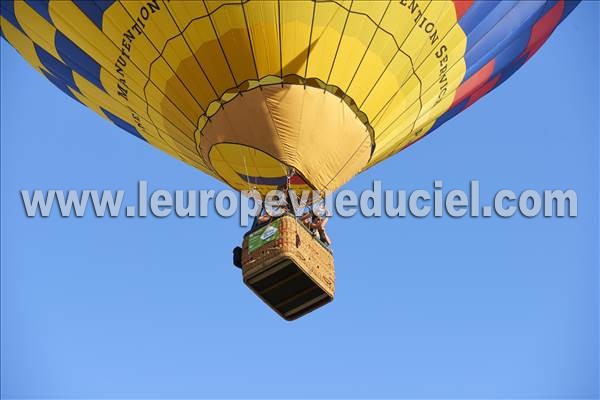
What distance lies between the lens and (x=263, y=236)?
346 inches

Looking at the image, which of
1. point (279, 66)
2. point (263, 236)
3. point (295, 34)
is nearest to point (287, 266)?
point (263, 236)

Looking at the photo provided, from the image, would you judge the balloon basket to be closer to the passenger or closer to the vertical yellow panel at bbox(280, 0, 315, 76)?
the passenger

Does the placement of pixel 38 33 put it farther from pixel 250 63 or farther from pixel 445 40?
pixel 445 40

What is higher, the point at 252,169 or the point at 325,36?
the point at 325,36

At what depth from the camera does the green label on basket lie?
872 cm

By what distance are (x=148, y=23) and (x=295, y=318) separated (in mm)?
2849

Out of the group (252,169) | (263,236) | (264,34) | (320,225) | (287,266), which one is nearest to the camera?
(264,34)

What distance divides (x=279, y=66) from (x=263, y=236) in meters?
1.41

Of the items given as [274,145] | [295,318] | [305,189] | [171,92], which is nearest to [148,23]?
[171,92]

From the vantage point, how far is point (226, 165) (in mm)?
9633

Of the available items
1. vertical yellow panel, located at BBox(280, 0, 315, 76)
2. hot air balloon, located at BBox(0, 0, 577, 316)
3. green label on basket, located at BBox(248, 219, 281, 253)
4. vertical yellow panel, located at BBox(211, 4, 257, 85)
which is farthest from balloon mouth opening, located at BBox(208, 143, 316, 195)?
vertical yellow panel, located at BBox(280, 0, 315, 76)

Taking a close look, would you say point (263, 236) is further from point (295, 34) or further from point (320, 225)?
point (295, 34)

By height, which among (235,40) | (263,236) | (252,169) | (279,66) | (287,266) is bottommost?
(287,266)

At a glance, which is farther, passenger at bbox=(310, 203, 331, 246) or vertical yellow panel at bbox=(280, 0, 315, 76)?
passenger at bbox=(310, 203, 331, 246)
